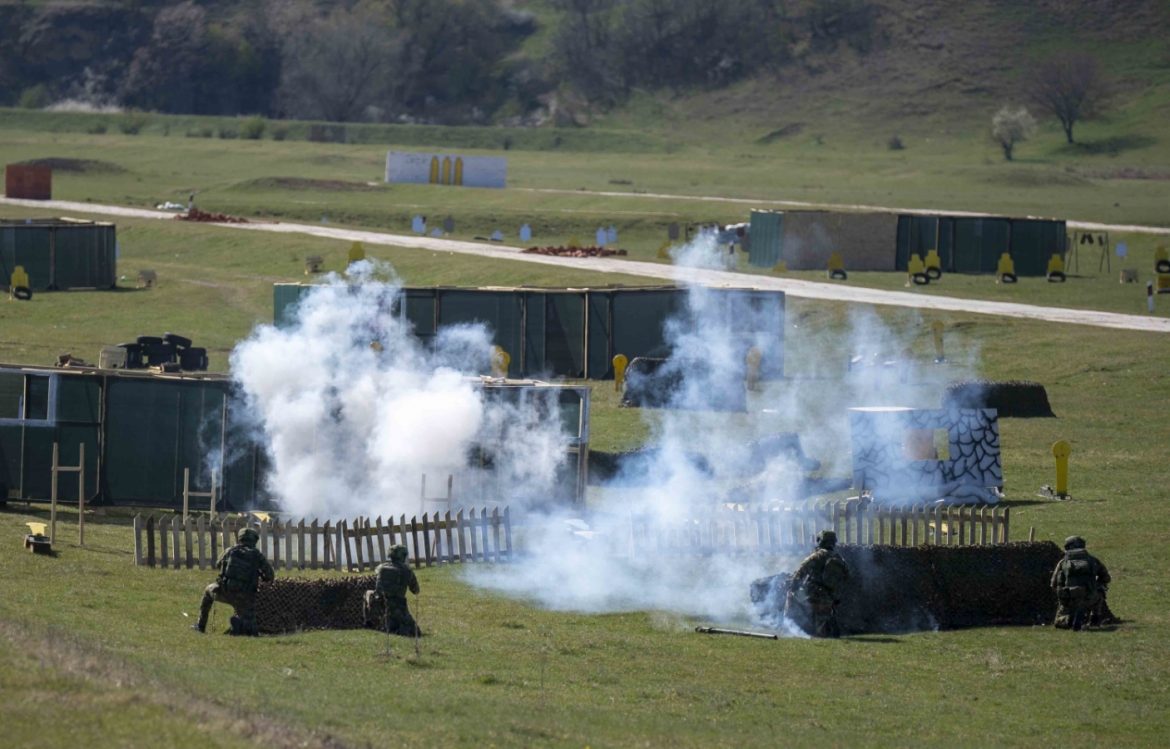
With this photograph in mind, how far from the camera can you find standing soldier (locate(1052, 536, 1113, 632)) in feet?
75.7

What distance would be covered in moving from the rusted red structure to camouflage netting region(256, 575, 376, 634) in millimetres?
77051

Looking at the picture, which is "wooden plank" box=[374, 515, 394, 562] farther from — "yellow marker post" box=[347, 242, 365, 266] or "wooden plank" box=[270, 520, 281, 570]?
"yellow marker post" box=[347, 242, 365, 266]

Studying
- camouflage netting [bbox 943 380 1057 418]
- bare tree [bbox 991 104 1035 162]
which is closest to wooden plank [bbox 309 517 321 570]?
camouflage netting [bbox 943 380 1057 418]

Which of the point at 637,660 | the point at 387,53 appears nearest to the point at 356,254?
the point at 637,660

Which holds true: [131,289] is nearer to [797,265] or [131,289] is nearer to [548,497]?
[797,265]

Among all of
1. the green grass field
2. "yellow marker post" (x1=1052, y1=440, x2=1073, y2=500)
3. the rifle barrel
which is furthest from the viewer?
"yellow marker post" (x1=1052, y1=440, x2=1073, y2=500)

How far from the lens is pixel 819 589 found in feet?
75.2

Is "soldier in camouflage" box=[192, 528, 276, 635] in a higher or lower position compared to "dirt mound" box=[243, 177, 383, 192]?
lower

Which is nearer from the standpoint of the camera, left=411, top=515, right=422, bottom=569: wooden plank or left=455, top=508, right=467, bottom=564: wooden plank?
left=411, top=515, right=422, bottom=569: wooden plank

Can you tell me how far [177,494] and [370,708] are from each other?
47.9 feet

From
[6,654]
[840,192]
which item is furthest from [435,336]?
[840,192]

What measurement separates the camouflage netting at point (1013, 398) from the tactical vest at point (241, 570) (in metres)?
22.5

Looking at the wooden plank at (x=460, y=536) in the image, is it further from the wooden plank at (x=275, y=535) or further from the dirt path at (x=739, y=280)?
the dirt path at (x=739, y=280)

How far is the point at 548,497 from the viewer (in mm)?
30594
